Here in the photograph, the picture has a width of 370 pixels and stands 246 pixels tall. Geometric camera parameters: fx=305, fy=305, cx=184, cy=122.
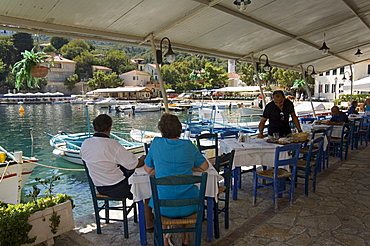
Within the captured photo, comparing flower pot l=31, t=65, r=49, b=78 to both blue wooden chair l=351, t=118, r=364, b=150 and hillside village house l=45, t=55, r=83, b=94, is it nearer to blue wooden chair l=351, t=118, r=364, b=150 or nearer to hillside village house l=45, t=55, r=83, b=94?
blue wooden chair l=351, t=118, r=364, b=150

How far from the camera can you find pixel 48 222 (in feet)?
9.36

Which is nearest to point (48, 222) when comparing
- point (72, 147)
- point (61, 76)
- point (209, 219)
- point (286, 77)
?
point (209, 219)

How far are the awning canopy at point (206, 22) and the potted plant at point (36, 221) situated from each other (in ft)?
6.67

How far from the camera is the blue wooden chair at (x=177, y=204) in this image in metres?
2.21

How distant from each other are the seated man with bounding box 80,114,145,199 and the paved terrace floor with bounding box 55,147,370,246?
55 centimetres

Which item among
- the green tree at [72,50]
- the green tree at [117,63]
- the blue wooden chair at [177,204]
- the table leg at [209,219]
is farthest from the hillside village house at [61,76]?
the blue wooden chair at [177,204]

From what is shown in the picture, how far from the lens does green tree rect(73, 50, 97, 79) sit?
6900cm

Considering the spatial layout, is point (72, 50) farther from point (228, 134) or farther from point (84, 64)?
point (228, 134)

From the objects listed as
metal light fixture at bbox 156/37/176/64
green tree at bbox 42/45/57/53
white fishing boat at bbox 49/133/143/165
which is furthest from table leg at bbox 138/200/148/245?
green tree at bbox 42/45/57/53

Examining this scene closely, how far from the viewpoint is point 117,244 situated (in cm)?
298

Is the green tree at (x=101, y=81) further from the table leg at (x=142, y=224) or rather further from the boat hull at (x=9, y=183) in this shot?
the table leg at (x=142, y=224)

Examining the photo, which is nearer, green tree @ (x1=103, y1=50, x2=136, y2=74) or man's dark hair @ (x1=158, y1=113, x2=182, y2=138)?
man's dark hair @ (x1=158, y1=113, x2=182, y2=138)

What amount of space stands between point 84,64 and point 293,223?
7364 centimetres

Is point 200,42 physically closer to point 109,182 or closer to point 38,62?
point 38,62
